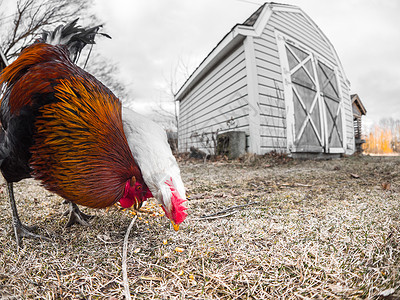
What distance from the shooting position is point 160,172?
35.7 inches

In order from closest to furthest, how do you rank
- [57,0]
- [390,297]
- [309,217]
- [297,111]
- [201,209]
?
[390,297], [309,217], [201,209], [297,111], [57,0]

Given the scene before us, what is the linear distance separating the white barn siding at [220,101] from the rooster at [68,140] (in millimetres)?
5295

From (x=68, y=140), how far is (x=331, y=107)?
30.2 ft

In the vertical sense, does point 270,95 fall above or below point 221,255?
above

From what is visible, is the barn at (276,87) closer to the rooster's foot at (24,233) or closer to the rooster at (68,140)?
the rooster at (68,140)

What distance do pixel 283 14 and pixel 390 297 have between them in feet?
27.7

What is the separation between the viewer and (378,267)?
826 millimetres

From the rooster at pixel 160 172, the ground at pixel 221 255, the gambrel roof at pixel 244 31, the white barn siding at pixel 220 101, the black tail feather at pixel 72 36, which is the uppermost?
the gambrel roof at pixel 244 31

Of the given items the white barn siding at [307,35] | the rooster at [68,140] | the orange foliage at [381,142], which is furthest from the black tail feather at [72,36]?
the orange foliage at [381,142]

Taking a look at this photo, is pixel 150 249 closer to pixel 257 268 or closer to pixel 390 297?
pixel 257 268

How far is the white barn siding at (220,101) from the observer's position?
6.21 meters

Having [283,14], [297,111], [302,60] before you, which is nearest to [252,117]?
[297,111]

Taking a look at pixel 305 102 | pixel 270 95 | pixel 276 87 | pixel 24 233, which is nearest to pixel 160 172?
pixel 24 233

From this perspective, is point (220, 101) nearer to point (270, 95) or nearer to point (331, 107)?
point (270, 95)
